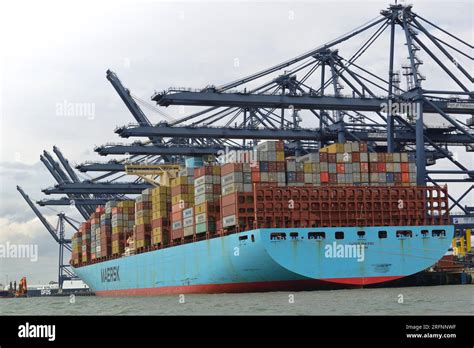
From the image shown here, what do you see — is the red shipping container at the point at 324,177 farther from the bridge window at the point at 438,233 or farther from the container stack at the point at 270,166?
the bridge window at the point at 438,233

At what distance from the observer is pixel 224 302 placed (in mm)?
34094

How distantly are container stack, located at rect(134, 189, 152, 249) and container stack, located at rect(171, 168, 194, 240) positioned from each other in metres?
6.74

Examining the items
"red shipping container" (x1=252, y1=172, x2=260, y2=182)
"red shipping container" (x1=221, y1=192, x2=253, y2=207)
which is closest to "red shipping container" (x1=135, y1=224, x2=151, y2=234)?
"red shipping container" (x1=221, y1=192, x2=253, y2=207)

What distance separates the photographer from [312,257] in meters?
41.2

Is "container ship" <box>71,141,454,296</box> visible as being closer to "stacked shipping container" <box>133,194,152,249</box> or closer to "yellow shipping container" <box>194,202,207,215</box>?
"yellow shipping container" <box>194,202,207,215</box>

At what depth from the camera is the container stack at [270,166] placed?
1690 inches

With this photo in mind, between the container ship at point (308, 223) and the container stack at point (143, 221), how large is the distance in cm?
839

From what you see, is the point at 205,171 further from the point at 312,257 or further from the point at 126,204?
the point at 126,204

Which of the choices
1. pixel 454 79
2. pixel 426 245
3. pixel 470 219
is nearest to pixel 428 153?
pixel 470 219

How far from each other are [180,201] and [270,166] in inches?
337

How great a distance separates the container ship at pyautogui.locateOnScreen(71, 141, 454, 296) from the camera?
41.2 m

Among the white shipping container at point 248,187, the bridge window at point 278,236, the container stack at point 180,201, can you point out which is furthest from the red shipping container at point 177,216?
the bridge window at point 278,236

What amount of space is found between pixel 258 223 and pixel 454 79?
20.3m

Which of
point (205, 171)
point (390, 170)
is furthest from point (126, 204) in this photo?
point (390, 170)
